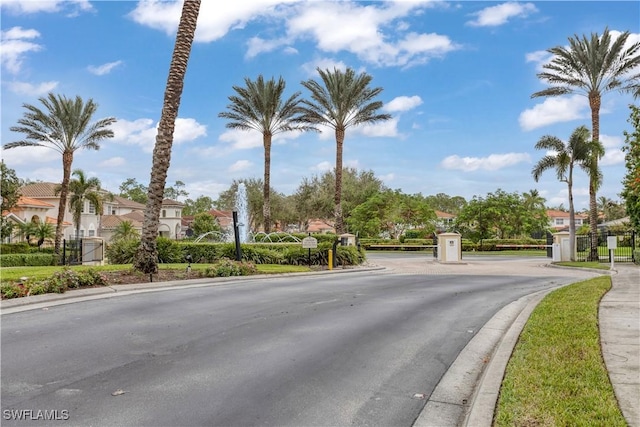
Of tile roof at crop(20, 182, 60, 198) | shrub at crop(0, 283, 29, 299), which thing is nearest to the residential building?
tile roof at crop(20, 182, 60, 198)

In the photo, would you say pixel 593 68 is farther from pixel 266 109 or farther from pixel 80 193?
pixel 80 193

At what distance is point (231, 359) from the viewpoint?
645 centimetres

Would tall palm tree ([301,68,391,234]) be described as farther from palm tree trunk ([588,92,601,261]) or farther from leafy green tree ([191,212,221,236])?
leafy green tree ([191,212,221,236])

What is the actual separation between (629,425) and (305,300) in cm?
817

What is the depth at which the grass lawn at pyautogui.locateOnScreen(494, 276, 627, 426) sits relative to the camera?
428cm

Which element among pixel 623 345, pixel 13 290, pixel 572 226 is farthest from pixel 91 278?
pixel 572 226

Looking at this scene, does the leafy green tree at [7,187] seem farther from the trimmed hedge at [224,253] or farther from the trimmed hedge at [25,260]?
the trimmed hedge at [224,253]

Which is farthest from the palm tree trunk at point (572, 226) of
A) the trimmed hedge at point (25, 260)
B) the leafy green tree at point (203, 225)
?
the leafy green tree at point (203, 225)

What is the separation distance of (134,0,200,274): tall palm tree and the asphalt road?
429cm

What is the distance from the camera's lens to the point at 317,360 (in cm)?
647

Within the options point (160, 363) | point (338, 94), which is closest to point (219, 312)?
point (160, 363)

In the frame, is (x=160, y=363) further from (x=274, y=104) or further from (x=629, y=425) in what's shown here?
(x=274, y=104)

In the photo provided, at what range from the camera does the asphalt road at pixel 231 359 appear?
4719 millimetres

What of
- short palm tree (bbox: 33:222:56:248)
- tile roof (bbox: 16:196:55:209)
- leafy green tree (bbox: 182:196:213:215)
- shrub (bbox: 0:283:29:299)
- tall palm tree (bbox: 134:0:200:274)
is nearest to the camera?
shrub (bbox: 0:283:29:299)
